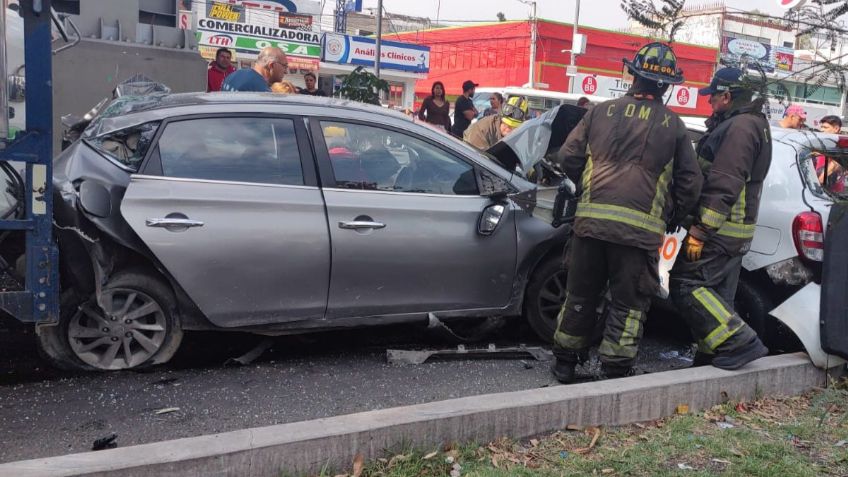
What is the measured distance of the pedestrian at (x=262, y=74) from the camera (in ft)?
21.0

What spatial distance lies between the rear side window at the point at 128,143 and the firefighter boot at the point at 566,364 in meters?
2.63

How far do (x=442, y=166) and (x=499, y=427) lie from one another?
1910 millimetres

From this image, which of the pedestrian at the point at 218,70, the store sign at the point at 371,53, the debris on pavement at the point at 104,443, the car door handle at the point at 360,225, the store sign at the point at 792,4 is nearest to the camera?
the store sign at the point at 792,4

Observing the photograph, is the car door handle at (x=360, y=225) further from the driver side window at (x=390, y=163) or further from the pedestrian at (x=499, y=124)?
the pedestrian at (x=499, y=124)

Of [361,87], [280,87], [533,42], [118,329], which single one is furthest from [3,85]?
[533,42]

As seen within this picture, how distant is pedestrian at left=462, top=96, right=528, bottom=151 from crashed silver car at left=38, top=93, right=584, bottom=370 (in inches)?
105

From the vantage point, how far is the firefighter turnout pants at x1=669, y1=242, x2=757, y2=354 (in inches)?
174

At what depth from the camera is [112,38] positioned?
352 inches

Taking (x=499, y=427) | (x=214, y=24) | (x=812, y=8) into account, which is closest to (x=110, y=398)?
(x=499, y=427)

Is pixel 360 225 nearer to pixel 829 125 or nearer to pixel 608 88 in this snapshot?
pixel 829 125

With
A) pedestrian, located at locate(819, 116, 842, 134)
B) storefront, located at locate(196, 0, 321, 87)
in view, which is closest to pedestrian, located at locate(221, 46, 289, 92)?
pedestrian, located at locate(819, 116, 842, 134)

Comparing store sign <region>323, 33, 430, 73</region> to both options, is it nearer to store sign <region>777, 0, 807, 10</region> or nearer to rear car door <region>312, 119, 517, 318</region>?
rear car door <region>312, 119, 517, 318</region>

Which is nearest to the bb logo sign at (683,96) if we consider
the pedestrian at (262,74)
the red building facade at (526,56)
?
the red building facade at (526,56)

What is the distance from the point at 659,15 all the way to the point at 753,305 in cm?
281
